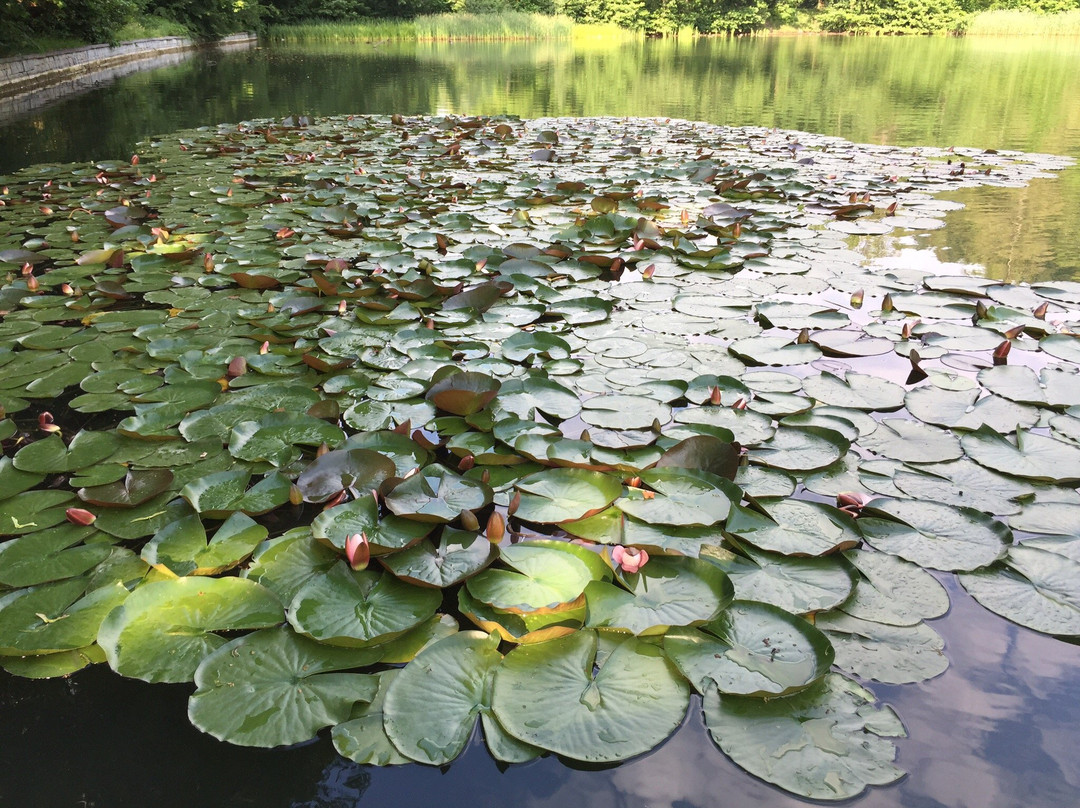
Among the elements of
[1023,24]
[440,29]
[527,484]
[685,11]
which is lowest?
[527,484]

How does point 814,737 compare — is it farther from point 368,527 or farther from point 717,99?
point 717,99

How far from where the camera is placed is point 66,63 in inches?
511

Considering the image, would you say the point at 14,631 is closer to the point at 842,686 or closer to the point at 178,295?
the point at 842,686

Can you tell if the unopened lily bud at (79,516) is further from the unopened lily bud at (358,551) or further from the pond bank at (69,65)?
the pond bank at (69,65)

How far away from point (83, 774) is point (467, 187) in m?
4.73

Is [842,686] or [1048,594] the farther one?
[1048,594]

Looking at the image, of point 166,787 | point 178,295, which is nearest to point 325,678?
point 166,787

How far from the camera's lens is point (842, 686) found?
3.79 ft

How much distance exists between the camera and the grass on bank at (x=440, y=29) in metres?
28.3

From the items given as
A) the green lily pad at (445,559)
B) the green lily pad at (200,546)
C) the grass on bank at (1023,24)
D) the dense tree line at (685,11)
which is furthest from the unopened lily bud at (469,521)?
the grass on bank at (1023,24)

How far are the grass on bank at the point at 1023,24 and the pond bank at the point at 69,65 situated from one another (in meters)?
33.5

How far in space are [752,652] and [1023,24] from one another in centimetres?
3783

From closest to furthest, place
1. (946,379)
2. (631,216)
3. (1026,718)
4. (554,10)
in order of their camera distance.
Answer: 1. (1026,718)
2. (946,379)
3. (631,216)
4. (554,10)

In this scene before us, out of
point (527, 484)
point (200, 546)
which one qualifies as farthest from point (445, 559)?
point (200, 546)
